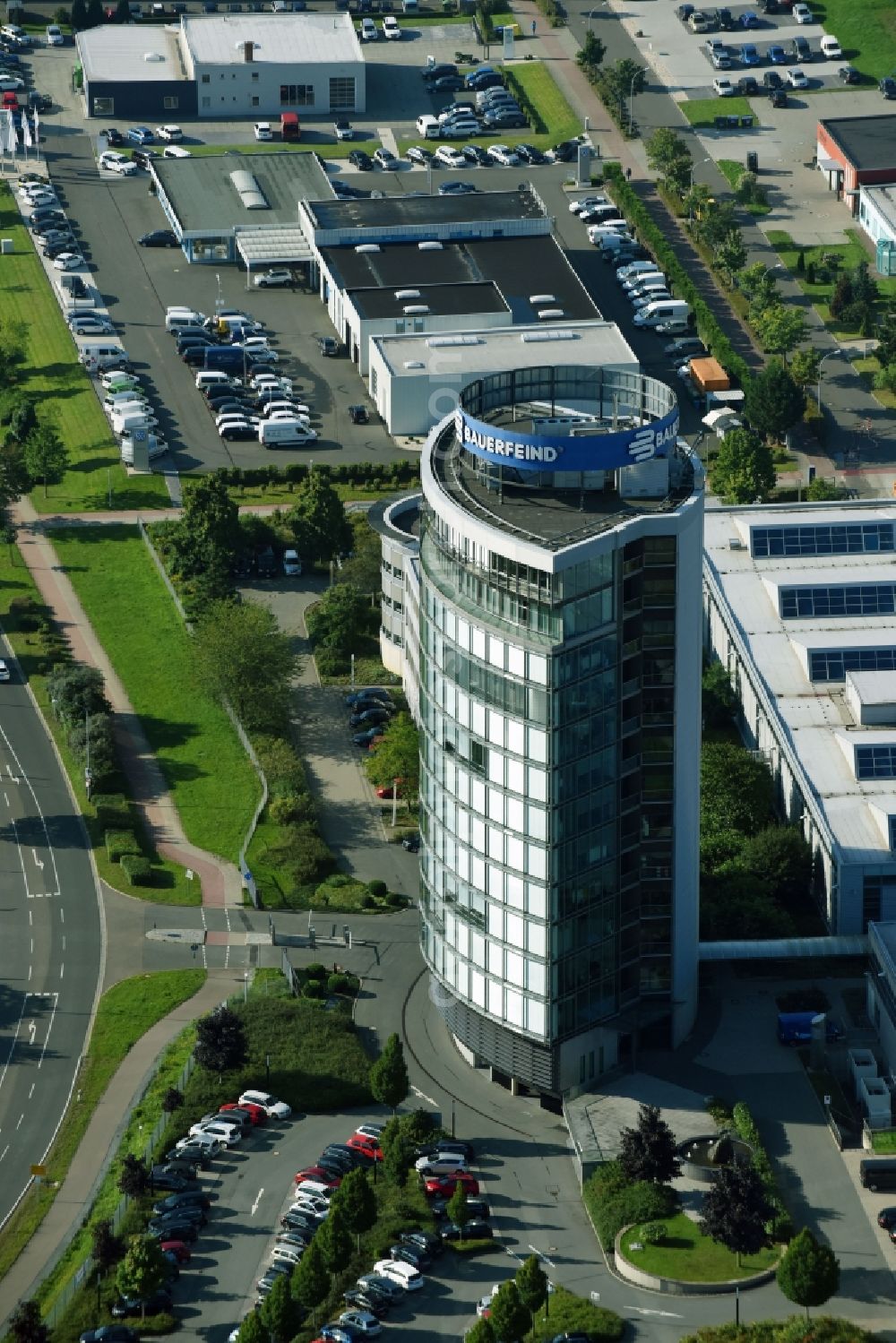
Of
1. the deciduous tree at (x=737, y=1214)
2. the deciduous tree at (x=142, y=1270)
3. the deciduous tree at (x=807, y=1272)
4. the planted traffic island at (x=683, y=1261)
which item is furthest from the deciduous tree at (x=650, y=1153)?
the deciduous tree at (x=142, y=1270)

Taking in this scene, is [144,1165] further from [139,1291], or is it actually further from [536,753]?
[536,753]

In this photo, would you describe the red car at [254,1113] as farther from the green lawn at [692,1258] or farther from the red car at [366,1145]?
the green lawn at [692,1258]

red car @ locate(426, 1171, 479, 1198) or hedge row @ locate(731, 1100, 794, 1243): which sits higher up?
hedge row @ locate(731, 1100, 794, 1243)

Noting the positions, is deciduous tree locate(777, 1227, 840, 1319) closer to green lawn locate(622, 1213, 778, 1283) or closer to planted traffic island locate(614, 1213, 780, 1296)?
planted traffic island locate(614, 1213, 780, 1296)

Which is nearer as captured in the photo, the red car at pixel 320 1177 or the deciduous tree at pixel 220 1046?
the red car at pixel 320 1177

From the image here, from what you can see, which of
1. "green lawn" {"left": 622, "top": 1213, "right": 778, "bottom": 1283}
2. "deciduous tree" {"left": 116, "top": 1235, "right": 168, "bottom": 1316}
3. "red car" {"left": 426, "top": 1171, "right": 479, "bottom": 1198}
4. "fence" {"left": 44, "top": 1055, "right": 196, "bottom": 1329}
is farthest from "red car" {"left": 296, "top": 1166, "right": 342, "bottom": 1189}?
"green lawn" {"left": 622, "top": 1213, "right": 778, "bottom": 1283}

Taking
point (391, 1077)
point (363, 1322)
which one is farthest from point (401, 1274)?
point (391, 1077)

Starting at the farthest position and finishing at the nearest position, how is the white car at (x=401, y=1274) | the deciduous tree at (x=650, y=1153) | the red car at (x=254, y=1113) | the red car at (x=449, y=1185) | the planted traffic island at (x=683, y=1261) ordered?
the red car at (x=254, y=1113)
the red car at (x=449, y=1185)
the deciduous tree at (x=650, y=1153)
the planted traffic island at (x=683, y=1261)
the white car at (x=401, y=1274)

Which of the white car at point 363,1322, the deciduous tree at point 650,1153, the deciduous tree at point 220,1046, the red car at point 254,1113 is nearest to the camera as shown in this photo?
the white car at point 363,1322
